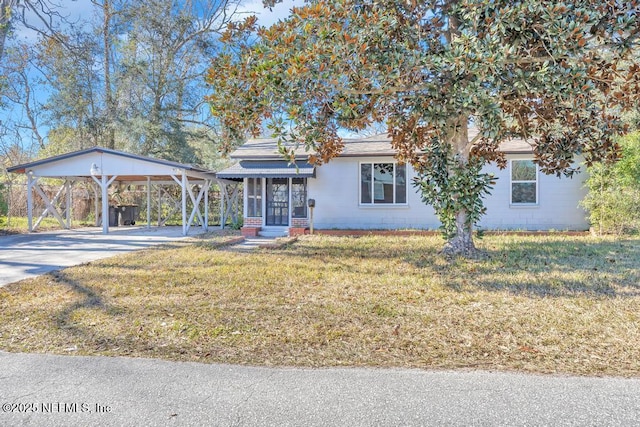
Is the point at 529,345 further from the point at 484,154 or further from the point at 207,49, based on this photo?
the point at 207,49

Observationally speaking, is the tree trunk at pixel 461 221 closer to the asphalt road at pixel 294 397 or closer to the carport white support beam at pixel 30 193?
the asphalt road at pixel 294 397

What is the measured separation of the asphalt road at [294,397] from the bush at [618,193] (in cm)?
945

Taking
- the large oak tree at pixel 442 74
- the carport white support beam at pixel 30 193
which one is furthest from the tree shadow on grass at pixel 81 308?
the carport white support beam at pixel 30 193

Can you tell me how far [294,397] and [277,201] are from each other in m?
11.4

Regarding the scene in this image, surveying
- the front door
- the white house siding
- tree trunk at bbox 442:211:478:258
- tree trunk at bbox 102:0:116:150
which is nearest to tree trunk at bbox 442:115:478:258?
tree trunk at bbox 442:211:478:258

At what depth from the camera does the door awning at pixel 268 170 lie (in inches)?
496

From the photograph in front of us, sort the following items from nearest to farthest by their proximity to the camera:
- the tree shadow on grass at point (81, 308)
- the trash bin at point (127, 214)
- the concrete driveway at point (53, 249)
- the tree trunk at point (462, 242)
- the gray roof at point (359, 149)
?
the tree shadow on grass at point (81, 308) → the concrete driveway at point (53, 249) → the tree trunk at point (462, 242) → the gray roof at point (359, 149) → the trash bin at point (127, 214)

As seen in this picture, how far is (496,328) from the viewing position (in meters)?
4.09

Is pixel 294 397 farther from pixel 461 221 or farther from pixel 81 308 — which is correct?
pixel 461 221

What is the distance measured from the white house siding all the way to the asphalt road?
10.2 meters

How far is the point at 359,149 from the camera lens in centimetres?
1326

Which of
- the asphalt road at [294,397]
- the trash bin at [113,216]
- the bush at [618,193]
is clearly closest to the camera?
the asphalt road at [294,397]

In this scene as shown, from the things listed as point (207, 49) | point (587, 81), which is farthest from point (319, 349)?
point (207, 49)

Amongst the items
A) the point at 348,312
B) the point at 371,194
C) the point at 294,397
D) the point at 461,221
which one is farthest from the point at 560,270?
the point at 371,194
